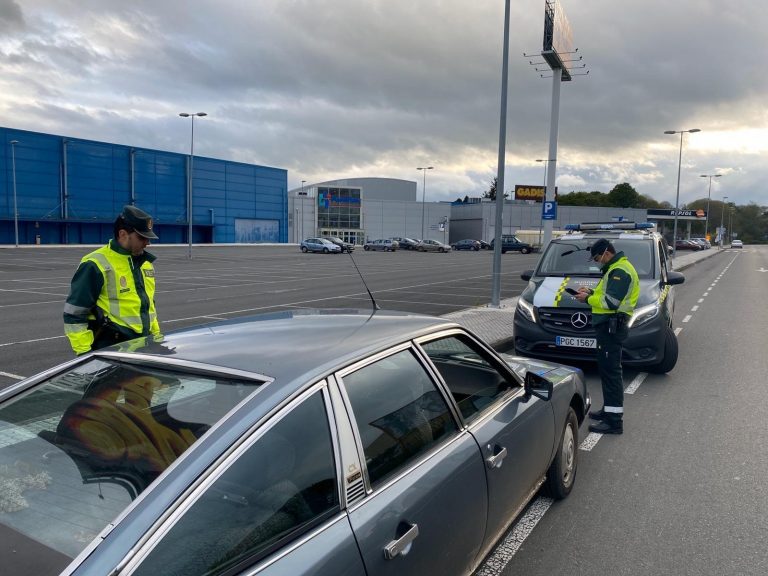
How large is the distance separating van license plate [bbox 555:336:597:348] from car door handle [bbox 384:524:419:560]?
5381 mm

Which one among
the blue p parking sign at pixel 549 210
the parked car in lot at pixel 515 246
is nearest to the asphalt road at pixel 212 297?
the blue p parking sign at pixel 549 210

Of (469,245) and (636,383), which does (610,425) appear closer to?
(636,383)

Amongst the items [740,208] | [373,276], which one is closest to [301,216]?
[373,276]

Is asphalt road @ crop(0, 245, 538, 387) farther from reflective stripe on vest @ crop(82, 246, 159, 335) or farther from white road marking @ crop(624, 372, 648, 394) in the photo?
white road marking @ crop(624, 372, 648, 394)

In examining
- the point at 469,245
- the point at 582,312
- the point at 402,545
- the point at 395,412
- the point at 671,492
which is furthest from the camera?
the point at 469,245

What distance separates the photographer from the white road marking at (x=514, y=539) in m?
3.18

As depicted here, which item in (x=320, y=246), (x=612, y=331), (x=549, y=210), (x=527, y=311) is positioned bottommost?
(x=320, y=246)

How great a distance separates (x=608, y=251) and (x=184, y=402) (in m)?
4.69

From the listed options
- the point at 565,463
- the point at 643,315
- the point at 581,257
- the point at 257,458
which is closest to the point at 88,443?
the point at 257,458

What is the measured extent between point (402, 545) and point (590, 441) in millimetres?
3695

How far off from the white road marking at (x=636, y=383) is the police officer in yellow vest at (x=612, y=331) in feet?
4.85

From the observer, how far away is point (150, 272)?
402cm

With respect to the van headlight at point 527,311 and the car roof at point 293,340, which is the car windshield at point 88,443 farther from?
the van headlight at point 527,311

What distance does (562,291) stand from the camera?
7.48 metres
